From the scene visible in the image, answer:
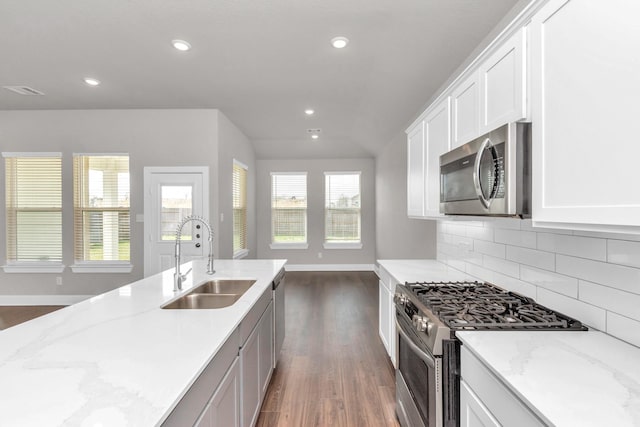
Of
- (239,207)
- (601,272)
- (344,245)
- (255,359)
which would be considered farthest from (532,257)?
(344,245)

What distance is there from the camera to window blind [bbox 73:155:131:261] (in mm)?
4766

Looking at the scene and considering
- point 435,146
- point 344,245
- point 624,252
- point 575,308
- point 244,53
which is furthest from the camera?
point 344,245

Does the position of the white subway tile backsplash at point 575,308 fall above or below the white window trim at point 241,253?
above

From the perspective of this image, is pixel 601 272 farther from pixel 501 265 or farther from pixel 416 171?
pixel 416 171

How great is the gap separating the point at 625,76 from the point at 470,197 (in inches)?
33.7

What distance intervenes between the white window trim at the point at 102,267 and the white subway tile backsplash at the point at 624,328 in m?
5.11

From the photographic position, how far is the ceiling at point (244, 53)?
2275 mm

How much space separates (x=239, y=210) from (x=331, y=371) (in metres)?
3.91

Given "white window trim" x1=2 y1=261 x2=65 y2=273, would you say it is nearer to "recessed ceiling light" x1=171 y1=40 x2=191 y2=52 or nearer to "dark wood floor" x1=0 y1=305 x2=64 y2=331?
"dark wood floor" x1=0 y1=305 x2=64 y2=331

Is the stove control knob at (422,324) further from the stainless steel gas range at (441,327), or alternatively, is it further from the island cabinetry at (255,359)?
the island cabinetry at (255,359)

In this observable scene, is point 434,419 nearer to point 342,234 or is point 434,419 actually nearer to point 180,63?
point 180,63

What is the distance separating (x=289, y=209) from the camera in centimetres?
759

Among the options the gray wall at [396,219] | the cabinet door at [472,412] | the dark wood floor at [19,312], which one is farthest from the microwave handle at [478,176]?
the dark wood floor at [19,312]

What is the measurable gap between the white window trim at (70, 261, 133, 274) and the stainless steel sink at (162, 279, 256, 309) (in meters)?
2.93
